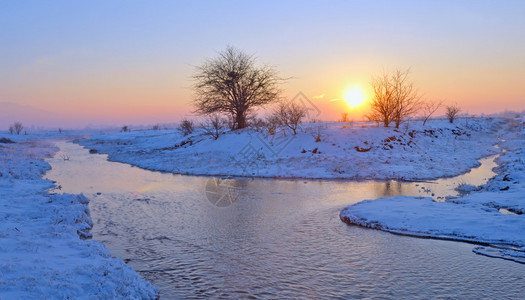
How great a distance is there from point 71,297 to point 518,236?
976cm

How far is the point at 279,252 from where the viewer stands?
8211mm

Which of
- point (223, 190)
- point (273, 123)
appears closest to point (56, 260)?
point (223, 190)

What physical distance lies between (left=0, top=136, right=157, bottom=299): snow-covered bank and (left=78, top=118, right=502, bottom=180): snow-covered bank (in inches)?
479

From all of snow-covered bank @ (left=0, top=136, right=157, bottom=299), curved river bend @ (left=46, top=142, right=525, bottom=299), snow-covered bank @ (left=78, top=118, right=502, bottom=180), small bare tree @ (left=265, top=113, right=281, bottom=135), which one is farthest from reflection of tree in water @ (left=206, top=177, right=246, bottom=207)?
small bare tree @ (left=265, top=113, right=281, bottom=135)

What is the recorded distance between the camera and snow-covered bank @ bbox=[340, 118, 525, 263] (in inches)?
340

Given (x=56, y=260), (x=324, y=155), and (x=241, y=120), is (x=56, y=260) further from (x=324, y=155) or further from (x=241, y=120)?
(x=241, y=120)

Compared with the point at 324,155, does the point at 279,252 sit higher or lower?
lower

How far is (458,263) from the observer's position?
7523 mm

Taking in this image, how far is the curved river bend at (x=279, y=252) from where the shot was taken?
20.9 feet

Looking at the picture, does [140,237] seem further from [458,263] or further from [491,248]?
[491,248]

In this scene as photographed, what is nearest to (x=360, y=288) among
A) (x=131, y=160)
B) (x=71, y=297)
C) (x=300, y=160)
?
(x=71, y=297)

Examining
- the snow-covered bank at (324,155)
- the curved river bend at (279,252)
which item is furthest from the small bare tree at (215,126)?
the curved river bend at (279,252)

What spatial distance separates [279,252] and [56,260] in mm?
4696

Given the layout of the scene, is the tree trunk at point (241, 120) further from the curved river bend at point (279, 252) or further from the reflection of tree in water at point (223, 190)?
the curved river bend at point (279, 252)
